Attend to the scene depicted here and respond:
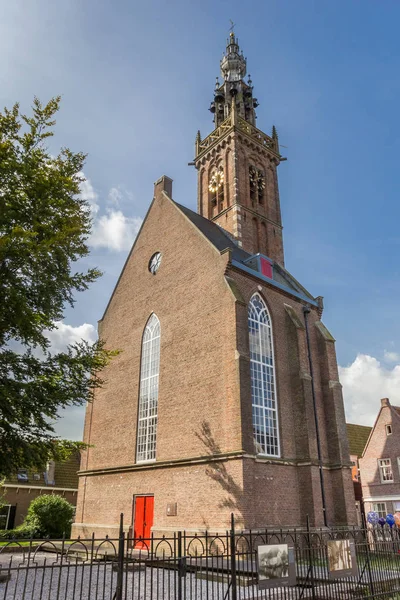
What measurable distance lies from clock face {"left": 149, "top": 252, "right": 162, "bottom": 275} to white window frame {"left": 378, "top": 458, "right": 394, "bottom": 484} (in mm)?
23255

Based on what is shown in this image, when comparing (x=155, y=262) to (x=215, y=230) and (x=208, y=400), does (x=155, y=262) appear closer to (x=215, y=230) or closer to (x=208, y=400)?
(x=215, y=230)

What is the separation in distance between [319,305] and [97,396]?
43.4ft

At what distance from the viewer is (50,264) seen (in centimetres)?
1270

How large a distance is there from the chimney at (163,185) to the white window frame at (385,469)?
82.6 feet

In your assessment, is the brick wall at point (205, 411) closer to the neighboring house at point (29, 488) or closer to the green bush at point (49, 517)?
the green bush at point (49, 517)

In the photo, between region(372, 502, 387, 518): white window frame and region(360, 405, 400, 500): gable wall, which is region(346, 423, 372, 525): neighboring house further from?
region(372, 502, 387, 518): white window frame

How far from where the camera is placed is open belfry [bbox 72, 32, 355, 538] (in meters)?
16.9

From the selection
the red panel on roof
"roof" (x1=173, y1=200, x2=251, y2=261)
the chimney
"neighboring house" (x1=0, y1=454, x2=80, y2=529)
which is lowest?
"neighboring house" (x1=0, y1=454, x2=80, y2=529)

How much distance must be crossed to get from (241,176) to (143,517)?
2236cm

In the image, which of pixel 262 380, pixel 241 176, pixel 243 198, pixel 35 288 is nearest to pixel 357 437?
pixel 243 198

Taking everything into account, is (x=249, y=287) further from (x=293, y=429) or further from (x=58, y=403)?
(x=58, y=403)

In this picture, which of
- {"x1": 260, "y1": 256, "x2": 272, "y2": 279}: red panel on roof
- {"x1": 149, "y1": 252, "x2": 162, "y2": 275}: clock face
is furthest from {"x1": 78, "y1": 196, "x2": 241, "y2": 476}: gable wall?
{"x1": 260, "y1": 256, "x2": 272, "y2": 279}: red panel on roof

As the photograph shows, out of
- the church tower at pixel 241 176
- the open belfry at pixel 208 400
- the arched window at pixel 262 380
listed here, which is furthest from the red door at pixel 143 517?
the church tower at pixel 241 176

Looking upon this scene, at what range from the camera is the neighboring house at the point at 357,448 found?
3641 cm
